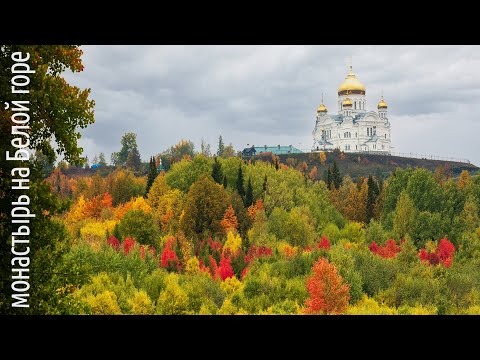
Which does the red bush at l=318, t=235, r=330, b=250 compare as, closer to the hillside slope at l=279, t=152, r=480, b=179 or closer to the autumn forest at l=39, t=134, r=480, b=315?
the autumn forest at l=39, t=134, r=480, b=315

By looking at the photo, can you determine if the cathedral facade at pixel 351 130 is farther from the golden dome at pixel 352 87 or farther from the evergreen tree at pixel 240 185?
the evergreen tree at pixel 240 185

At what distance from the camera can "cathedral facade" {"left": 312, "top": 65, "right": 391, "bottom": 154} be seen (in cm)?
14800

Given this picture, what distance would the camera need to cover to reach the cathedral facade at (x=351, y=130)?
14800cm

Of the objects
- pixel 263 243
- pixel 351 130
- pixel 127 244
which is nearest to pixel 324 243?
pixel 263 243

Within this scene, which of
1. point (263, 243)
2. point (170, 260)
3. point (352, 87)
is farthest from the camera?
point (352, 87)

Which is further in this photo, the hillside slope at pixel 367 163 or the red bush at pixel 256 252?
the hillside slope at pixel 367 163

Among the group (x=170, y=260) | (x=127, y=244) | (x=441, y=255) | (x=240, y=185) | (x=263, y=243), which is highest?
(x=240, y=185)

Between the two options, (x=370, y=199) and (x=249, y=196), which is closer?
(x=249, y=196)

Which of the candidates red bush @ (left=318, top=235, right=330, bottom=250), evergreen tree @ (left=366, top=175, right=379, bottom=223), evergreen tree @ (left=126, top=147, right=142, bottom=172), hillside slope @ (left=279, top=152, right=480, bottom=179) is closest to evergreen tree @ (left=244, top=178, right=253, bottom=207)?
red bush @ (left=318, top=235, right=330, bottom=250)

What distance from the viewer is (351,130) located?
148 meters

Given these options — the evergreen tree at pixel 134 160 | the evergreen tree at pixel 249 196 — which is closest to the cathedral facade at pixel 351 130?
the evergreen tree at pixel 134 160

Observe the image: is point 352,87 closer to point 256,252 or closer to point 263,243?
point 263,243
